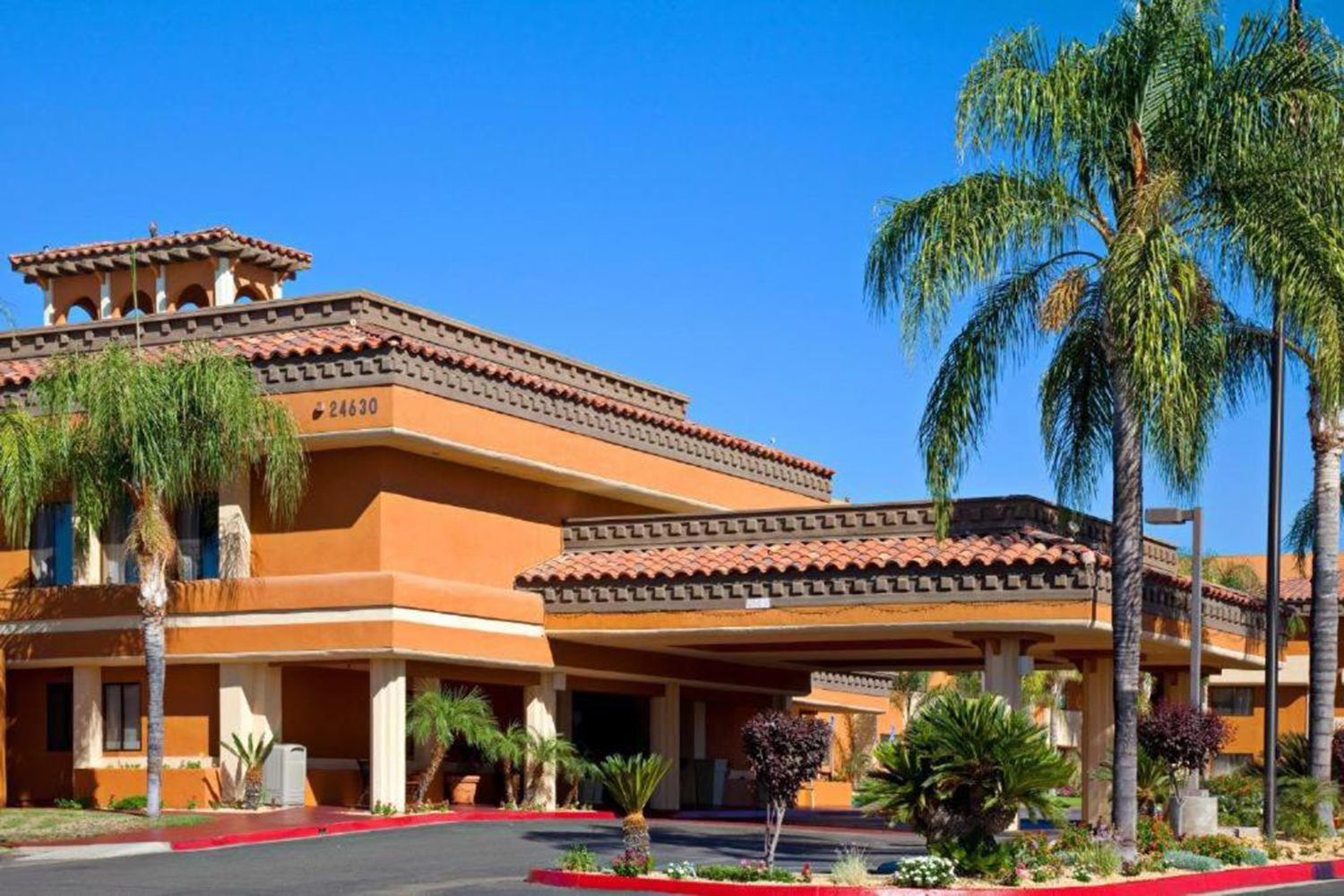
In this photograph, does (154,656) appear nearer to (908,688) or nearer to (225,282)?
(225,282)

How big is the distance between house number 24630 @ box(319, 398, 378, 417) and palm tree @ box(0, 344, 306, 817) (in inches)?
25.8

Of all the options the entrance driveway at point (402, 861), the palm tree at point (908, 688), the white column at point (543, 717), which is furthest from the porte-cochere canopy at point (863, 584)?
the palm tree at point (908, 688)

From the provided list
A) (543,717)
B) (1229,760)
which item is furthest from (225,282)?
(1229,760)

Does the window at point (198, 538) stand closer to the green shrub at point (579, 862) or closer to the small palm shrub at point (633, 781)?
the small palm shrub at point (633, 781)

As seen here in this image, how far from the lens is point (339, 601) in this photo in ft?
105

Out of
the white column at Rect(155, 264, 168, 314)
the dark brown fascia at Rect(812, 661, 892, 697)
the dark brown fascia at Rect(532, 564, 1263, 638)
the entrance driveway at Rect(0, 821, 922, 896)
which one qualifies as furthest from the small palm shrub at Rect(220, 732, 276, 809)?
the dark brown fascia at Rect(812, 661, 892, 697)

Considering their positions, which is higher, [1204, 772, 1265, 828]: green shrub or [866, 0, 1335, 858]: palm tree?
[866, 0, 1335, 858]: palm tree

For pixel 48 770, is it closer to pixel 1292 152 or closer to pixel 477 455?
pixel 477 455

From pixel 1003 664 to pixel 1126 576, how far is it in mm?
7261

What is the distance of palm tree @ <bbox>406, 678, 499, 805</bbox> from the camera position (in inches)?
1257

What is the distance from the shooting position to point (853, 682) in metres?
52.5

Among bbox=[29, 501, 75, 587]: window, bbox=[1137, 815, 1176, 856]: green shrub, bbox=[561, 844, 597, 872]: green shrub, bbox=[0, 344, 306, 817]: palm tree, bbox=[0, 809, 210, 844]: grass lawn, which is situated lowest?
bbox=[0, 809, 210, 844]: grass lawn

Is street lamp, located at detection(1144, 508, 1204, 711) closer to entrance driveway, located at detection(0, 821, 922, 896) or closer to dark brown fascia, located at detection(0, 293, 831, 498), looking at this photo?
entrance driveway, located at detection(0, 821, 922, 896)

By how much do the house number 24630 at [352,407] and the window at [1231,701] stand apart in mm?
33104
